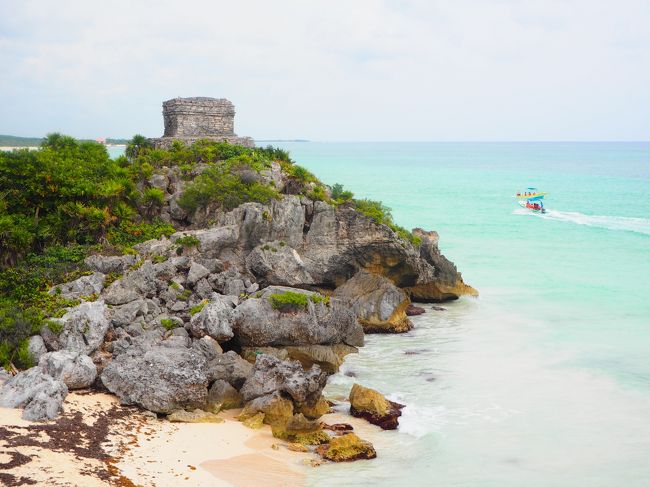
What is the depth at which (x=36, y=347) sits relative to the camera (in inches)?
576

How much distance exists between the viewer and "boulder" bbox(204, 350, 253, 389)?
14.9m

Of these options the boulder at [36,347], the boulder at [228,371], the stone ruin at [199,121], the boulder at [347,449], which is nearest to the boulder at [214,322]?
the boulder at [228,371]

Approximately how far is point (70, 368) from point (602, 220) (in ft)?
145

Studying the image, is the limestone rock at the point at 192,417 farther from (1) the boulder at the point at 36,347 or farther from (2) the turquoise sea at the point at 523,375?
(1) the boulder at the point at 36,347

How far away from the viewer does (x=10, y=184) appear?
20.7 metres

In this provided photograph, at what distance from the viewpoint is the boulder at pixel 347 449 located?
12.3 metres

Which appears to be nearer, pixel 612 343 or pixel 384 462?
pixel 384 462

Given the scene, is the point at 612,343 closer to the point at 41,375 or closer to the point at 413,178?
the point at 41,375

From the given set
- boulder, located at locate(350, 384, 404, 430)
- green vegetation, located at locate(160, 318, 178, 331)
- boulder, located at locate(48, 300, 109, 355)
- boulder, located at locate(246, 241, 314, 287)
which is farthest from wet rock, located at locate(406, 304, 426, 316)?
boulder, located at locate(48, 300, 109, 355)

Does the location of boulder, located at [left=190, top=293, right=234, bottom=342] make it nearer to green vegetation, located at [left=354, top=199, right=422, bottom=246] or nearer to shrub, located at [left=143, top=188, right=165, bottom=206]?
shrub, located at [left=143, top=188, right=165, bottom=206]

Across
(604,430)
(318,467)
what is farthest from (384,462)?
(604,430)

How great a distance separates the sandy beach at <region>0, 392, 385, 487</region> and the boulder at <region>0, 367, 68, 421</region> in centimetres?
19

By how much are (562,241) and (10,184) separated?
31328mm

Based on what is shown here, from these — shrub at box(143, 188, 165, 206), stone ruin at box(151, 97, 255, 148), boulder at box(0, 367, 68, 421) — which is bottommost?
boulder at box(0, 367, 68, 421)
